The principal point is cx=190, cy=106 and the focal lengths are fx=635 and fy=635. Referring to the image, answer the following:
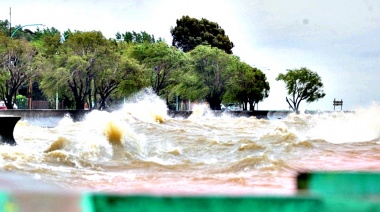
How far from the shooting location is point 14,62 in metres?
50.0

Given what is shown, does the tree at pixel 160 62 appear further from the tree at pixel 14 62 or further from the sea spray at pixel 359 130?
the sea spray at pixel 359 130

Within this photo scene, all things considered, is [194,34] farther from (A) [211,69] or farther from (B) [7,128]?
(B) [7,128]

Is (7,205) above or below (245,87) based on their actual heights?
below

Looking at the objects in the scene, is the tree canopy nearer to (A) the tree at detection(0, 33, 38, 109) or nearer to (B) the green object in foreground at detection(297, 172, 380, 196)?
(A) the tree at detection(0, 33, 38, 109)

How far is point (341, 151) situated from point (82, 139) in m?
7.21

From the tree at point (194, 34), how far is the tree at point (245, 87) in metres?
5.55

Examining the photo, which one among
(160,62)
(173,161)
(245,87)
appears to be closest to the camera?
(173,161)

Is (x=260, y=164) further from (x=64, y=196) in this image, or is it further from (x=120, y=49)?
(x=120, y=49)

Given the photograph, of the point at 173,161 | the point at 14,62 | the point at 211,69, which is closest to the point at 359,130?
the point at 173,161

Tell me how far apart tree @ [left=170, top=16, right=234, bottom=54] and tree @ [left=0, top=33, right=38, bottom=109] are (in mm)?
27732

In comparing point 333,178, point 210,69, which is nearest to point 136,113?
point 210,69

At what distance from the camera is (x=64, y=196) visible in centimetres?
114

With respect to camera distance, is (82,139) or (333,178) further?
(82,139)

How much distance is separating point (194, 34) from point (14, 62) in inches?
1192
